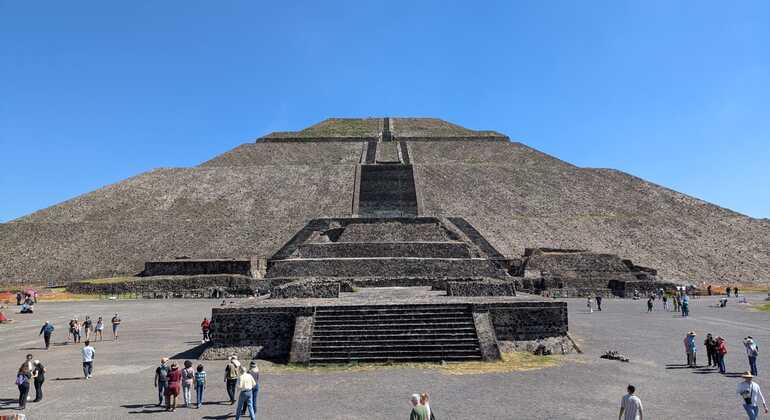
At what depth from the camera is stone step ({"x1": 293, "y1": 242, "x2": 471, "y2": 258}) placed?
957 inches

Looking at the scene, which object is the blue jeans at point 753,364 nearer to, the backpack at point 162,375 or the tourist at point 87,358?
the backpack at point 162,375

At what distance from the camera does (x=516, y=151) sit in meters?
56.5

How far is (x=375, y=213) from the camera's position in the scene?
38125mm

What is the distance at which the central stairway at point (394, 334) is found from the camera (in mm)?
10562

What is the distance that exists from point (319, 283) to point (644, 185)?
39729mm

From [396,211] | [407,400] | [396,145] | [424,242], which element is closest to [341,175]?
[396,211]

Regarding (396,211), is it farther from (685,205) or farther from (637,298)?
(685,205)

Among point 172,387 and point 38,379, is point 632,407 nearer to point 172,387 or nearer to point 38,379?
point 172,387

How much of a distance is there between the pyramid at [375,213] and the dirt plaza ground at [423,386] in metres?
19.2

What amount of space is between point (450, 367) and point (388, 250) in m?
14.8

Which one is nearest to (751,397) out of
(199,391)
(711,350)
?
(711,350)

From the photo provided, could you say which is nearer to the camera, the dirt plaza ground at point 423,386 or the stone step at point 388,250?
the dirt plaza ground at point 423,386

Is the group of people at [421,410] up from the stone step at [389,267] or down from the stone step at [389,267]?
down

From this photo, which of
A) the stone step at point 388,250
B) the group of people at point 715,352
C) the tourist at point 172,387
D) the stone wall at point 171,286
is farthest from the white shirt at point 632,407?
the stone wall at point 171,286
